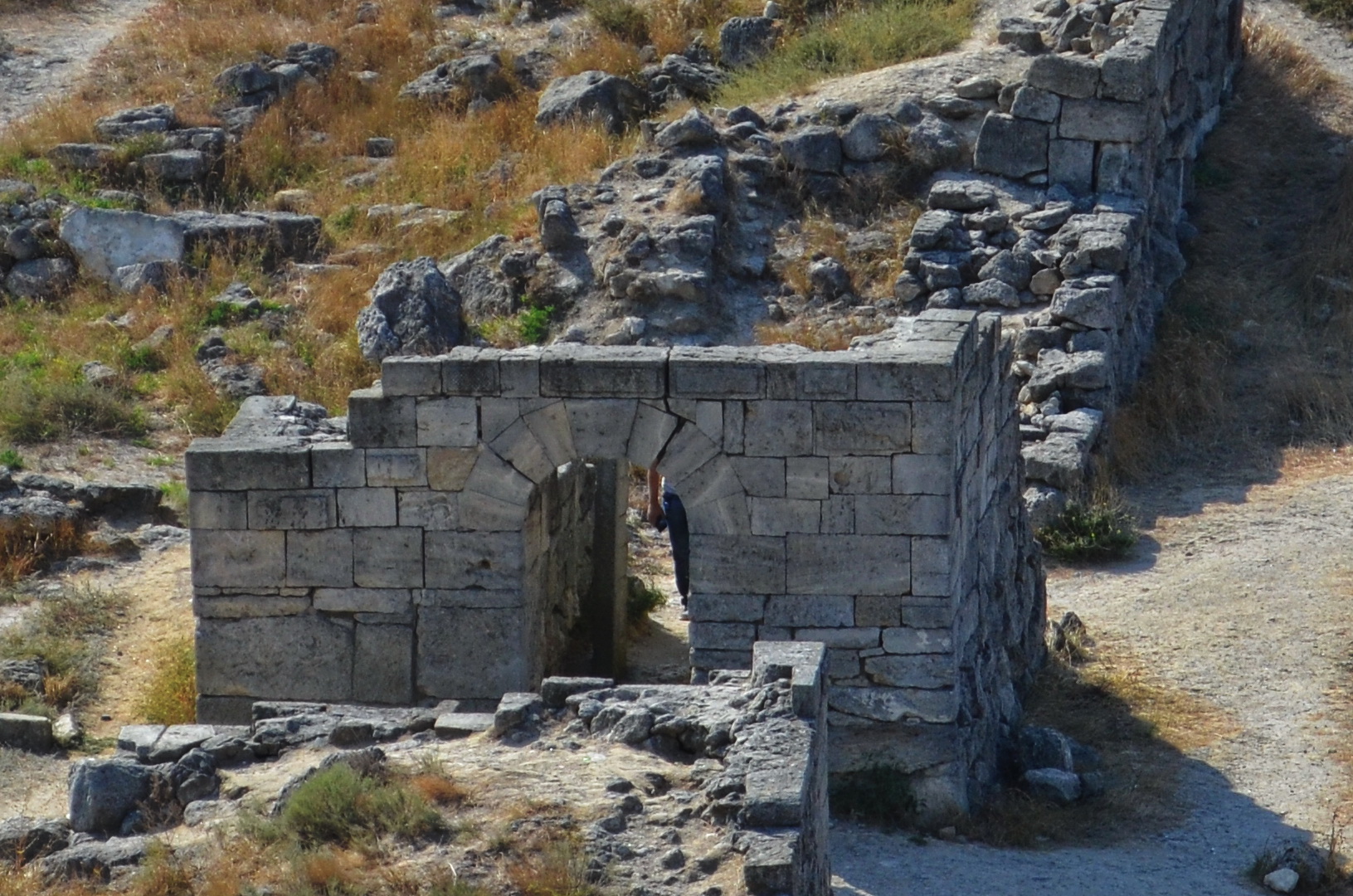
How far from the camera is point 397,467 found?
35.0ft

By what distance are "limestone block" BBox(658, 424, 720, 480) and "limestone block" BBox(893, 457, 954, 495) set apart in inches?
34.8

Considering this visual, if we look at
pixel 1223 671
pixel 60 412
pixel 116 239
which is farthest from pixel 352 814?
pixel 116 239

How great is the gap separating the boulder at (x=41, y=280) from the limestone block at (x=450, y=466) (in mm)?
9519

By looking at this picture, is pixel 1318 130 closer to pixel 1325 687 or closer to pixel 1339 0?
pixel 1339 0

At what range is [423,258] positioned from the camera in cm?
1770

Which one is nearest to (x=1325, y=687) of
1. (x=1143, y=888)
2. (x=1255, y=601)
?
(x=1255, y=601)

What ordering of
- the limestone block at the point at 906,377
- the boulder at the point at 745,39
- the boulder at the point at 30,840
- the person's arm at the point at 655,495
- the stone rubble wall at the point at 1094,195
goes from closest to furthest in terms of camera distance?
the boulder at the point at 30,840 < the limestone block at the point at 906,377 < the person's arm at the point at 655,495 < the stone rubble wall at the point at 1094,195 < the boulder at the point at 745,39

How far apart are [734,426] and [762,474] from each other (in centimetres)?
26

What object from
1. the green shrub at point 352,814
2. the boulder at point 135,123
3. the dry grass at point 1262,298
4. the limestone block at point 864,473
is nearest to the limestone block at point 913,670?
the limestone block at point 864,473

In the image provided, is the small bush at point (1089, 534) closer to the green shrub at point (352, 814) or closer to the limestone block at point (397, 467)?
the limestone block at point (397, 467)

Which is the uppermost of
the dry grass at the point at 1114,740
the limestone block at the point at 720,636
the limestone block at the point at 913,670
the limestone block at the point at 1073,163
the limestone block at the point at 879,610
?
the limestone block at the point at 1073,163

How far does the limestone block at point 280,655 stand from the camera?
10.9 m

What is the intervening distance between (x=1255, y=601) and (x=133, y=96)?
13658mm

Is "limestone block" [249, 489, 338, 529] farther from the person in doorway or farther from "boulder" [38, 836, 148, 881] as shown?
"boulder" [38, 836, 148, 881]
